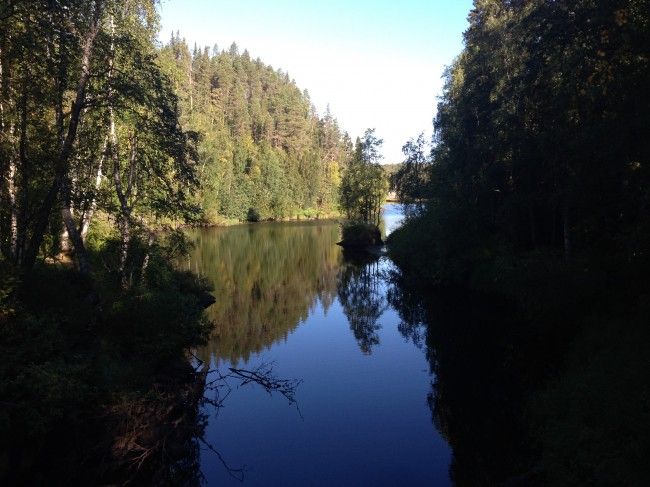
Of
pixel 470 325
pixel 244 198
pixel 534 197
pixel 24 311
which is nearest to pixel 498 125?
pixel 534 197

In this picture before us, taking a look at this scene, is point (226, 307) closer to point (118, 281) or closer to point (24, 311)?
point (118, 281)

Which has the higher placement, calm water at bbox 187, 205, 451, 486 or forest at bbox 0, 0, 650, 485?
forest at bbox 0, 0, 650, 485

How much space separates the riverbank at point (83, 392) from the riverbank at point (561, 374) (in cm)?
797

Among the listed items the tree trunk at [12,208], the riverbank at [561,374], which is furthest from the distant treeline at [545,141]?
the tree trunk at [12,208]

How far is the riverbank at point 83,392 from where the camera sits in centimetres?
962

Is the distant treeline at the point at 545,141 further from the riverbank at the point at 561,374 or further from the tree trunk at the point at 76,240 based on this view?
the tree trunk at the point at 76,240

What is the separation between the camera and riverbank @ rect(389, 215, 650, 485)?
9.46m

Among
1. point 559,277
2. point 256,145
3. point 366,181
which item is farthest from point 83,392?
point 256,145

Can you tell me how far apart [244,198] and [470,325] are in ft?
262

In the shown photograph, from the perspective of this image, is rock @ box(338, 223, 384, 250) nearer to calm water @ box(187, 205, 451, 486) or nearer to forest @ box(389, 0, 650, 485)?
calm water @ box(187, 205, 451, 486)

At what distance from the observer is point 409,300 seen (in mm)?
31500

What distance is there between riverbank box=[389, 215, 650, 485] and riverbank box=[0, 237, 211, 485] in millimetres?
7966

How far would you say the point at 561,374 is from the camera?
47.1ft

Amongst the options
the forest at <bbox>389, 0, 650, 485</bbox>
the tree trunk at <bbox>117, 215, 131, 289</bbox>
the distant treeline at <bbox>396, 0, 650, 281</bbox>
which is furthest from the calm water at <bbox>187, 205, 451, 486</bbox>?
the distant treeline at <bbox>396, 0, 650, 281</bbox>
